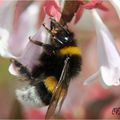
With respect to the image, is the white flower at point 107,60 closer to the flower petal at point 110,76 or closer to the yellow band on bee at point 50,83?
the flower petal at point 110,76

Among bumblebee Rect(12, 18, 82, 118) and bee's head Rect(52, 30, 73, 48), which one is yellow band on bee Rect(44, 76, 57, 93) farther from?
bee's head Rect(52, 30, 73, 48)

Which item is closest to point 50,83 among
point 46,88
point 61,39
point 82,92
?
point 46,88

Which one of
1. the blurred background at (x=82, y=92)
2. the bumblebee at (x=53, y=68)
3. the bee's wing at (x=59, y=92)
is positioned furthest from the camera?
the blurred background at (x=82, y=92)

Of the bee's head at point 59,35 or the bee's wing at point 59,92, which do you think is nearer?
the bee's wing at point 59,92

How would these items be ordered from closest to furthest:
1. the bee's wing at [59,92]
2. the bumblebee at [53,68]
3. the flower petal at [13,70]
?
the bee's wing at [59,92], the bumblebee at [53,68], the flower petal at [13,70]

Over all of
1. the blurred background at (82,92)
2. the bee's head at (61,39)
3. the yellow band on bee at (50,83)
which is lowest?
the blurred background at (82,92)

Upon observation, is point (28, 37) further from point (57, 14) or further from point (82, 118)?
point (82, 118)

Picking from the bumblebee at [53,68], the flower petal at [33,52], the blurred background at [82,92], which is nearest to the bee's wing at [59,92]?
the bumblebee at [53,68]
